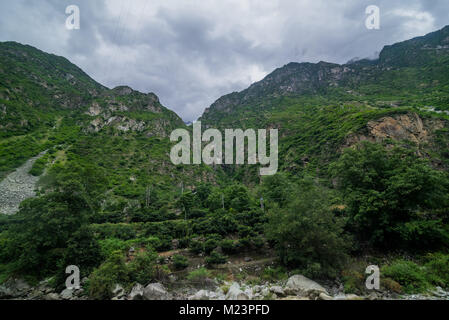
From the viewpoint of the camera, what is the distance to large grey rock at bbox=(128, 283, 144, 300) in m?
9.61

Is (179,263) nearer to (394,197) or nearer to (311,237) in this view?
(311,237)

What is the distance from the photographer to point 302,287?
10234 mm

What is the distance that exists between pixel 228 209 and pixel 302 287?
20953 millimetres

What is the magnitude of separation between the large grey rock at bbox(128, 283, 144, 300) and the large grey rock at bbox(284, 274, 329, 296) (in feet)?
26.9

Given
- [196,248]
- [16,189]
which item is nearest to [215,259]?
[196,248]

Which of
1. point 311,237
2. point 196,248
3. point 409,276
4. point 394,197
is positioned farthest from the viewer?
point 196,248

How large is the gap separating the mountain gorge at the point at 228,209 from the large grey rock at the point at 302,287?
83 centimetres

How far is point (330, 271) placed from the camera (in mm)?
11859

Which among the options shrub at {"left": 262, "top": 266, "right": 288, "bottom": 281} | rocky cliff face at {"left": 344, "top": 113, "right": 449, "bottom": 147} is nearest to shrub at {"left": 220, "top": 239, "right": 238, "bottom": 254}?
shrub at {"left": 262, "top": 266, "right": 288, "bottom": 281}

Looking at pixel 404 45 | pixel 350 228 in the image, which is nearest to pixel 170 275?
Result: pixel 350 228

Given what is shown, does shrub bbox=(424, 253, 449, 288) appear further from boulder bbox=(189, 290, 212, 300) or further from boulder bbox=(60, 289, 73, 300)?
boulder bbox=(60, 289, 73, 300)

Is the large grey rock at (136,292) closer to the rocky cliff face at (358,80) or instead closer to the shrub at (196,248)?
the shrub at (196,248)

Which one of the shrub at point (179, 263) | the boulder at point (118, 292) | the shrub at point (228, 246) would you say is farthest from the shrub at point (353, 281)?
the boulder at point (118, 292)

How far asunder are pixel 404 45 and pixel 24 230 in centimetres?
24033
